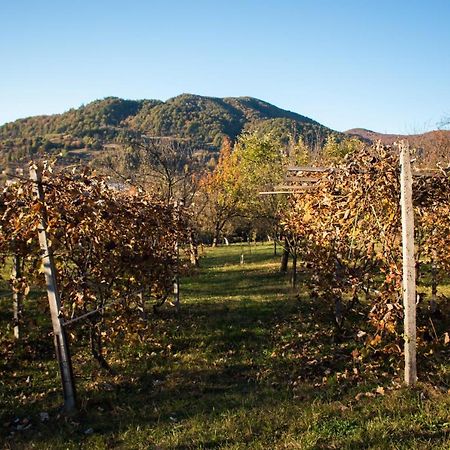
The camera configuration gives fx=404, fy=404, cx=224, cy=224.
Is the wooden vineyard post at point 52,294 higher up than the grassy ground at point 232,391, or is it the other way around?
the wooden vineyard post at point 52,294

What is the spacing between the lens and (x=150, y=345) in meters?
10.4

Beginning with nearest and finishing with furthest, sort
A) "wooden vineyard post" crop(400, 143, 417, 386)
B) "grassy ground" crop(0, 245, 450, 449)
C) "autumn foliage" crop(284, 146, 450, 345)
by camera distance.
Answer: "grassy ground" crop(0, 245, 450, 449) → "wooden vineyard post" crop(400, 143, 417, 386) → "autumn foliage" crop(284, 146, 450, 345)

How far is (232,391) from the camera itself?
24.6 feet

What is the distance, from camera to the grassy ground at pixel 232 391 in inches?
206

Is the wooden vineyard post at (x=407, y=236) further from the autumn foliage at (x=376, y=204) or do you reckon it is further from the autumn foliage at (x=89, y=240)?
the autumn foliage at (x=89, y=240)

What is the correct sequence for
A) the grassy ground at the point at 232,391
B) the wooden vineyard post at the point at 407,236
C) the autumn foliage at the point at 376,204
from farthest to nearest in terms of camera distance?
the autumn foliage at the point at 376,204, the wooden vineyard post at the point at 407,236, the grassy ground at the point at 232,391

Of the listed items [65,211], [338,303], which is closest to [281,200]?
[338,303]

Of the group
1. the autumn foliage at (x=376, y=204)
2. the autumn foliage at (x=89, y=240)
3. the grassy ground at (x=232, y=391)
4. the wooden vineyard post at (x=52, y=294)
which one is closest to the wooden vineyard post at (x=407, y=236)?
the autumn foliage at (x=376, y=204)

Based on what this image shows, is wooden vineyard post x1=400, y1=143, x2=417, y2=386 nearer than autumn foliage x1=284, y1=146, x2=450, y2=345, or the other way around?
wooden vineyard post x1=400, y1=143, x2=417, y2=386

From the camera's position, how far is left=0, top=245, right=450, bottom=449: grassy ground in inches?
206

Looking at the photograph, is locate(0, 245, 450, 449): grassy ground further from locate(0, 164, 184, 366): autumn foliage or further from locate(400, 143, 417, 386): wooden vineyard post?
locate(400, 143, 417, 386): wooden vineyard post

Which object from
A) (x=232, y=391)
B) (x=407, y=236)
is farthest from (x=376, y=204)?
(x=232, y=391)

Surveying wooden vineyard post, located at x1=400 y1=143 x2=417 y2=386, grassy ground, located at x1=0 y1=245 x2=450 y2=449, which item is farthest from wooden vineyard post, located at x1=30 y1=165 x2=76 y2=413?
wooden vineyard post, located at x1=400 y1=143 x2=417 y2=386

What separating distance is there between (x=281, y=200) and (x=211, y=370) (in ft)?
46.6
